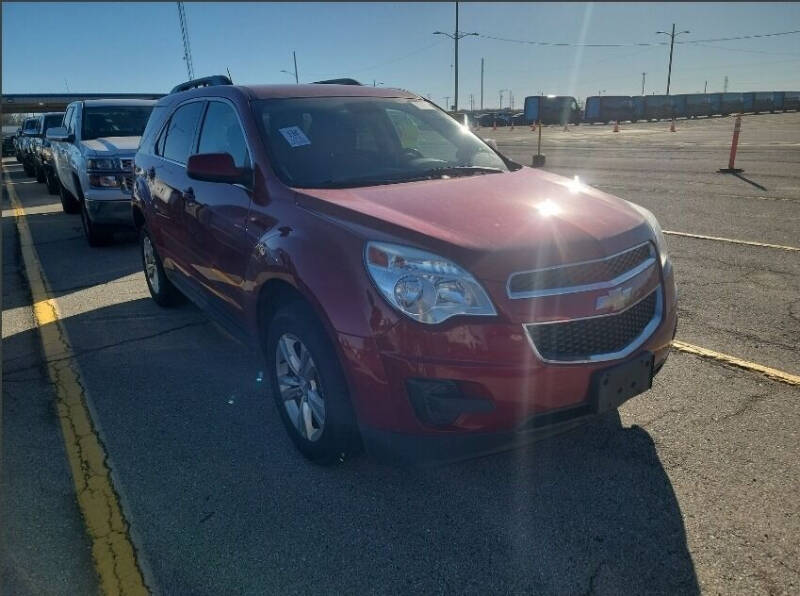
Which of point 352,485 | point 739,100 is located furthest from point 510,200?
point 739,100

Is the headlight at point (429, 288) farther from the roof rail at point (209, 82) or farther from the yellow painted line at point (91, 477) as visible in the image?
the roof rail at point (209, 82)

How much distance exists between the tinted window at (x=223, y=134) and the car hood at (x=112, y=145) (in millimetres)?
4505

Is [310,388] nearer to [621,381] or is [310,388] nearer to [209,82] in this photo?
[621,381]

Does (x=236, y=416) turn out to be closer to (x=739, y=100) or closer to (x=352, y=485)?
(x=352, y=485)

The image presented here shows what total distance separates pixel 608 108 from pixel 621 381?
59301 millimetres

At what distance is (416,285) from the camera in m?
2.33

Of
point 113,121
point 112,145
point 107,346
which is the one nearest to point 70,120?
point 113,121

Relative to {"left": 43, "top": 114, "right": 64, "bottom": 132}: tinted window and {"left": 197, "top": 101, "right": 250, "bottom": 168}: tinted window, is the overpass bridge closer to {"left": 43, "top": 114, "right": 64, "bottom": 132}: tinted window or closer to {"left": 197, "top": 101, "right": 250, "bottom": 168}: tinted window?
{"left": 43, "top": 114, "right": 64, "bottom": 132}: tinted window

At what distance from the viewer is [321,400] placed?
282cm

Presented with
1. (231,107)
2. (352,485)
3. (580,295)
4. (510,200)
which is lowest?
(352,485)

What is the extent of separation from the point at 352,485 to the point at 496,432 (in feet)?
2.91

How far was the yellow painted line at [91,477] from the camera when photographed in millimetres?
2367

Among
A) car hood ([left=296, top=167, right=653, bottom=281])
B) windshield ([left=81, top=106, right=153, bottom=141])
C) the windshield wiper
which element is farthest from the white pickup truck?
car hood ([left=296, top=167, right=653, bottom=281])

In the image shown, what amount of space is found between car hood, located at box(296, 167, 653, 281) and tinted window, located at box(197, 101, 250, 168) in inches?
30.5
